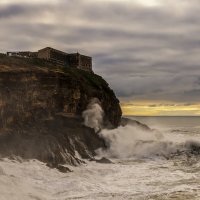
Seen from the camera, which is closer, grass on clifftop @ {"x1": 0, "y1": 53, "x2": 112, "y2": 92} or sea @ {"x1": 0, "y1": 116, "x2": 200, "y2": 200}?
sea @ {"x1": 0, "y1": 116, "x2": 200, "y2": 200}

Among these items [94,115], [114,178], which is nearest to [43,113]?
[94,115]

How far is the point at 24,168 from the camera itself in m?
30.6

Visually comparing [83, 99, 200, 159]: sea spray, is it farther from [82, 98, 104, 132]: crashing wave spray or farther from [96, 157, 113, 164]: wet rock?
[96, 157, 113, 164]: wet rock

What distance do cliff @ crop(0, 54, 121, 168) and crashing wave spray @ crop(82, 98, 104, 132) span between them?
2.13ft

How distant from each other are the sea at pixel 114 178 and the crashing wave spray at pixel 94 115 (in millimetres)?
3136

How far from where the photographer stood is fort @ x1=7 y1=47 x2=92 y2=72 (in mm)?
56156

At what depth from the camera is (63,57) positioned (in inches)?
2328

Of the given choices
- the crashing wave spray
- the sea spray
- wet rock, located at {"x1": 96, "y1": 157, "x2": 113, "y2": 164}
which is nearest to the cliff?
the crashing wave spray

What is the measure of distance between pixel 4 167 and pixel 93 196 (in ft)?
27.1

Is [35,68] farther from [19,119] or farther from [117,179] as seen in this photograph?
[117,179]

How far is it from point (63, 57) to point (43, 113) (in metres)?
21.7

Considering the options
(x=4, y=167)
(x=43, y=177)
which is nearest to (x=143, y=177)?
(x=43, y=177)

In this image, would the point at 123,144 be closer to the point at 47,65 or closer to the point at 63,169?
the point at 47,65

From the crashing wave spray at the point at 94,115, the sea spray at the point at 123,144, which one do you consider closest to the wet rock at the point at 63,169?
the sea spray at the point at 123,144
